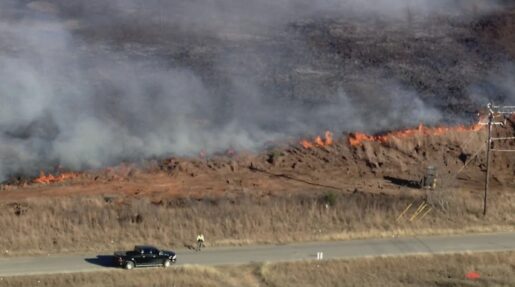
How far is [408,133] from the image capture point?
45.5 meters

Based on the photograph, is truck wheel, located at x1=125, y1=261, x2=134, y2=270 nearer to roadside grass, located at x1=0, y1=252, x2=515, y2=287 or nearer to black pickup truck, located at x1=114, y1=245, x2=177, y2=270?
black pickup truck, located at x1=114, y1=245, x2=177, y2=270

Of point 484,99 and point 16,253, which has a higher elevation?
point 484,99

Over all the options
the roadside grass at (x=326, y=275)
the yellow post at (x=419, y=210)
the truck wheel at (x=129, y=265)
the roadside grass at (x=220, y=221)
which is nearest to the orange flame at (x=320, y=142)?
the roadside grass at (x=220, y=221)

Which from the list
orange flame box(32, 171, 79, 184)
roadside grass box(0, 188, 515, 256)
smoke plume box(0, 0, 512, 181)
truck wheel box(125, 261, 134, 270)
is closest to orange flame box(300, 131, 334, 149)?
smoke plume box(0, 0, 512, 181)

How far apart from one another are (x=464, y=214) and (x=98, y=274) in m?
16.5

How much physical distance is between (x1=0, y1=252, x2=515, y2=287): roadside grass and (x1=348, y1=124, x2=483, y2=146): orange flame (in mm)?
13920

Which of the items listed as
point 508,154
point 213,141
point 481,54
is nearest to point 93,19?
point 213,141

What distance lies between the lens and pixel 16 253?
105ft

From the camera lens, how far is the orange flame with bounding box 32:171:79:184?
40.2 metres

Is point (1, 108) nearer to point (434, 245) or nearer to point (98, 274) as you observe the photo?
point (98, 274)

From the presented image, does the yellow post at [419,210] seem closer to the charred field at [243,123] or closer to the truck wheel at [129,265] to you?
the charred field at [243,123]

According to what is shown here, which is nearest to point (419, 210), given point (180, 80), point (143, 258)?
point (143, 258)

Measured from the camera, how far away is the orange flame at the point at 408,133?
44969 millimetres

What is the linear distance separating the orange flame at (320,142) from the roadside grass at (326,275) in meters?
13.9
